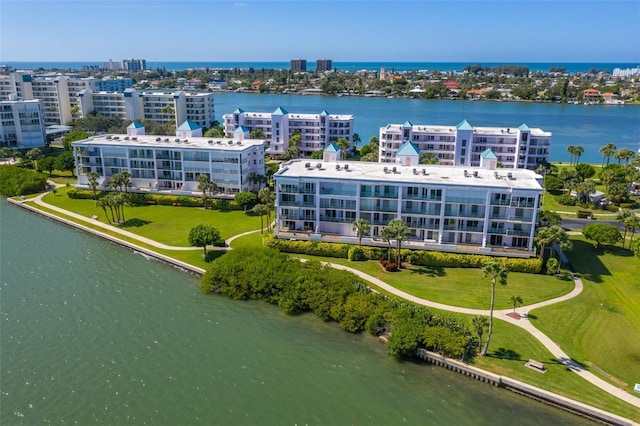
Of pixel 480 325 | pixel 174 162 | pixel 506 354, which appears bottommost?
pixel 506 354

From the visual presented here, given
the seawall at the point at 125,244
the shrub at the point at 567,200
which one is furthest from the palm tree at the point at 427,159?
the seawall at the point at 125,244

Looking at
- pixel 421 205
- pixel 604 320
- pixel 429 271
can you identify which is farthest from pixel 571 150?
pixel 604 320

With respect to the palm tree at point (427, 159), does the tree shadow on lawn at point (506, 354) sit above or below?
below

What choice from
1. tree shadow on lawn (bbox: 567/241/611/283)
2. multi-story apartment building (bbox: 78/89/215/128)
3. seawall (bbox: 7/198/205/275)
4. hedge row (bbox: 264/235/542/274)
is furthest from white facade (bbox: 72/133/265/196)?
multi-story apartment building (bbox: 78/89/215/128)

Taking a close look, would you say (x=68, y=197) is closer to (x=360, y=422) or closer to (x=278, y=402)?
(x=278, y=402)

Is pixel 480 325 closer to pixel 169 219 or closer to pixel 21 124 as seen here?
pixel 169 219

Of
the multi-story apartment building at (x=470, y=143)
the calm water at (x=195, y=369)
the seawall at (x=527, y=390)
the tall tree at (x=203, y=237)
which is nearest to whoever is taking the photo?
the seawall at (x=527, y=390)

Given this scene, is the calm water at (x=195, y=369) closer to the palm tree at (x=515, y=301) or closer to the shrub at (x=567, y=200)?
the palm tree at (x=515, y=301)
